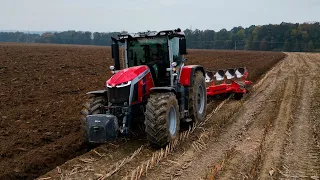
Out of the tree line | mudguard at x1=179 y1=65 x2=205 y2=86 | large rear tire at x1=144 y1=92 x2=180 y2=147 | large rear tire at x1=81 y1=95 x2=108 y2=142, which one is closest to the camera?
large rear tire at x1=144 y1=92 x2=180 y2=147

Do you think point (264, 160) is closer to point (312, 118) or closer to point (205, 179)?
point (205, 179)

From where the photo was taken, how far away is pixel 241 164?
19.9 ft

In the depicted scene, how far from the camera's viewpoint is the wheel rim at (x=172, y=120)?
7.22m

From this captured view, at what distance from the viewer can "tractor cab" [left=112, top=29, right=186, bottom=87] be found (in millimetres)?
8047

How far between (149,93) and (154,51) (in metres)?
1.26

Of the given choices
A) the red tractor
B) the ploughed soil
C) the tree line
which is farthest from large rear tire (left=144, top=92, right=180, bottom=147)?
the tree line

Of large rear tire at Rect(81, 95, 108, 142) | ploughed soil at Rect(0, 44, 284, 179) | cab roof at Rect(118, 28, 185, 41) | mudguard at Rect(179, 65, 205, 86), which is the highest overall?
cab roof at Rect(118, 28, 185, 41)

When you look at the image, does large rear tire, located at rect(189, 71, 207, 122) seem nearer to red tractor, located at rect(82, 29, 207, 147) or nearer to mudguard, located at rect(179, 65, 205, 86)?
red tractor, located at rect(82, 29, 207, 147)

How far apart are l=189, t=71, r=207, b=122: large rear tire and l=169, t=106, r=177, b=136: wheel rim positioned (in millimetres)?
1229

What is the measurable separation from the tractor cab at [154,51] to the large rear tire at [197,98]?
32.0 inches

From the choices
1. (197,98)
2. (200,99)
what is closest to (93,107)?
(197,98)

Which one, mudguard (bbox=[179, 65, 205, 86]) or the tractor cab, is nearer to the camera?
the tractor cab

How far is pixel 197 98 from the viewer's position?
30.2 feet

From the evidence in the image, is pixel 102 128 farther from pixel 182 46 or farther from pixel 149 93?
pixel 182 46
